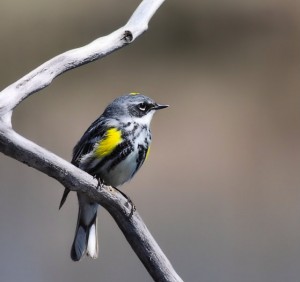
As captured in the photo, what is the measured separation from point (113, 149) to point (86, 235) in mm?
273

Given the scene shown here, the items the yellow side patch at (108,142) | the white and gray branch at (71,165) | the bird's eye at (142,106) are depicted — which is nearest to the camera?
the white and gray branch at (71,165)

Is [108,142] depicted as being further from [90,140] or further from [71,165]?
[71,165]

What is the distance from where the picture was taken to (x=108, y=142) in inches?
88.5

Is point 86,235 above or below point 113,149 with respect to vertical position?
below

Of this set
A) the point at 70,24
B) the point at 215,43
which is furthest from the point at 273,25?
the point at 70,24

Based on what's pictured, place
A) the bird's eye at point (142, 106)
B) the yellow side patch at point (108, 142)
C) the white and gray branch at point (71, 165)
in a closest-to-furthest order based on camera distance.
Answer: the white and gray branch at point (71, 165) → the yellow side patch at point (108, 142) → the bird's eye at point (142, 106)

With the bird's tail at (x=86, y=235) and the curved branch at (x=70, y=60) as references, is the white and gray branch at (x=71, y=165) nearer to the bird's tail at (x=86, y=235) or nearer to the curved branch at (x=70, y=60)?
the curved branch at (x=70, y=60)

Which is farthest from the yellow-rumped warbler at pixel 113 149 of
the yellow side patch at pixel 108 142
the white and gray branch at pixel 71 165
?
the white and gray branch at pixel 71 165

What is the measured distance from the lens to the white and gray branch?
1.76 metres

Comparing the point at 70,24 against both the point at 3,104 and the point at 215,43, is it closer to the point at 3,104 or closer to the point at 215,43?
the point at 215,43

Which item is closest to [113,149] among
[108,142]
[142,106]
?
[108,142]

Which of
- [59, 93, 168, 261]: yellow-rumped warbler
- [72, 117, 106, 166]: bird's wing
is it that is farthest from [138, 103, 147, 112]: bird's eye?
[72, 117, 106, 166]: bird's wing

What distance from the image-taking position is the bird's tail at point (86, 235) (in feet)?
7.78

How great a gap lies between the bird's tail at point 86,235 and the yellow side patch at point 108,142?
0.18 metres
